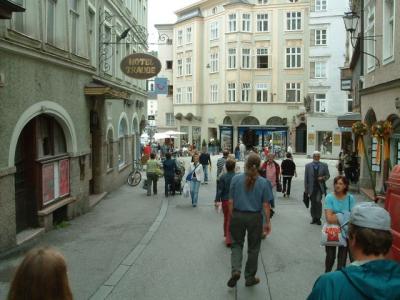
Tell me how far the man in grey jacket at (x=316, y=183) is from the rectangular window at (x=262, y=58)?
41.0m

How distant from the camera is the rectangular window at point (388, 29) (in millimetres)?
16156

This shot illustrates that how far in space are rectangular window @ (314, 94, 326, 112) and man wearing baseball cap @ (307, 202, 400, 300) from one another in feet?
152

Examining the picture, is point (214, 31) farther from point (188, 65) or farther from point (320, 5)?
point (320, 5)

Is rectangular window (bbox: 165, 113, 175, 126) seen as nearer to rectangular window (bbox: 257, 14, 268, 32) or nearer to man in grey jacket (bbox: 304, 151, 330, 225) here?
rectangular window (bbox: 257, 14, 268, 32)

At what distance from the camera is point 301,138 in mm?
52812

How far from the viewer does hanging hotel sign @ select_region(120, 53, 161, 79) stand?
55.6 ft

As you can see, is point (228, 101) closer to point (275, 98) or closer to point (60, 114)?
point (275, 98)

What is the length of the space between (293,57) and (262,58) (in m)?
2.89

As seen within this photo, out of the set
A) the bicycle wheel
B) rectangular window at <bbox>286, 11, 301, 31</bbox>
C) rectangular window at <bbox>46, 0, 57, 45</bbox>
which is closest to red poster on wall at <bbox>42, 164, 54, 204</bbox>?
rectangular window at <bbox>46, 0, 57, 45</bbox>

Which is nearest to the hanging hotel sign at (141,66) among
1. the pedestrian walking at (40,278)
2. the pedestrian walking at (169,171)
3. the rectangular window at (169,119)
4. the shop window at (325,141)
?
the pedestrian walking at (169,171)

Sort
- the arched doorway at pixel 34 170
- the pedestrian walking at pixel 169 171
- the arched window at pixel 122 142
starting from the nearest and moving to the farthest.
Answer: the arched doorway at pixel 34 170, the pedestrian walking at pixel 169 171, the arched window at pixel 122 142

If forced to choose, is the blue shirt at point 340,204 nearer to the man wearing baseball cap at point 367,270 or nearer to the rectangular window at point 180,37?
the man wearing baseball cap at point 367,270

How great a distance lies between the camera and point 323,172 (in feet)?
42.2

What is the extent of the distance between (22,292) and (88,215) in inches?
490
